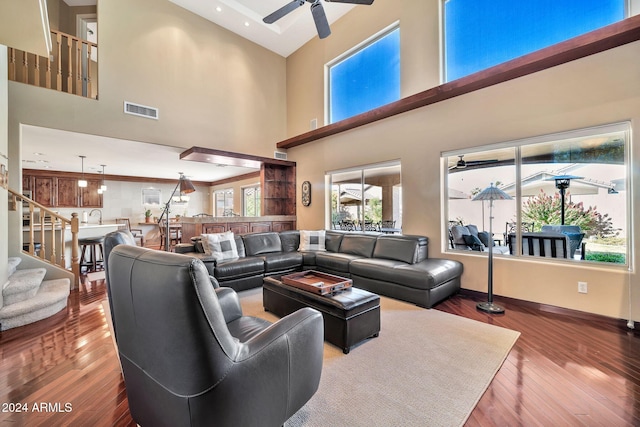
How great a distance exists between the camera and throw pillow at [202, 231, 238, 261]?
4.21 meters

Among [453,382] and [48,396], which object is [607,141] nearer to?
[453,382]

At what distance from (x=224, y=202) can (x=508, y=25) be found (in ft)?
32.2

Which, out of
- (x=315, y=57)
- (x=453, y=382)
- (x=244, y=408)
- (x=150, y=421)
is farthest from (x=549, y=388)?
(x=315, y=57)

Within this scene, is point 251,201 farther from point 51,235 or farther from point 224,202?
point 51,235

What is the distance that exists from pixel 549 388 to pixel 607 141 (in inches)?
118

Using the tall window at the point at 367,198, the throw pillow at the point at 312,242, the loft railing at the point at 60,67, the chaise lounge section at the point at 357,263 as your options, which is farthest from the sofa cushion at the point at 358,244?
the loft railing at the point at 60,67

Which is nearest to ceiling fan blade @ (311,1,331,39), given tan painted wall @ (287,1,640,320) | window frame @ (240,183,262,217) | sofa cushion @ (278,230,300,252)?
tan painted wall @ (287,1,640,320)

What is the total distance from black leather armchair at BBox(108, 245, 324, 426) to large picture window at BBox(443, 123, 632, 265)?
128 inches

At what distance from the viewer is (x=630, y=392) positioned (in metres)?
1.80

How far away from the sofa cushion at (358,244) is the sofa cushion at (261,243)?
52.3 inches

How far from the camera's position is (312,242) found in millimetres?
5359

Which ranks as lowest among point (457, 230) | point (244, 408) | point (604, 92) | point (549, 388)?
point (549, 388)

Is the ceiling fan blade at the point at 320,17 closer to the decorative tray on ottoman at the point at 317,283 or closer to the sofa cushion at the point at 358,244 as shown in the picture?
the sofa cushion at the point at 358,244

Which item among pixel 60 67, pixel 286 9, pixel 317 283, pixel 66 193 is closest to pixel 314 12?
pixel 286 9
